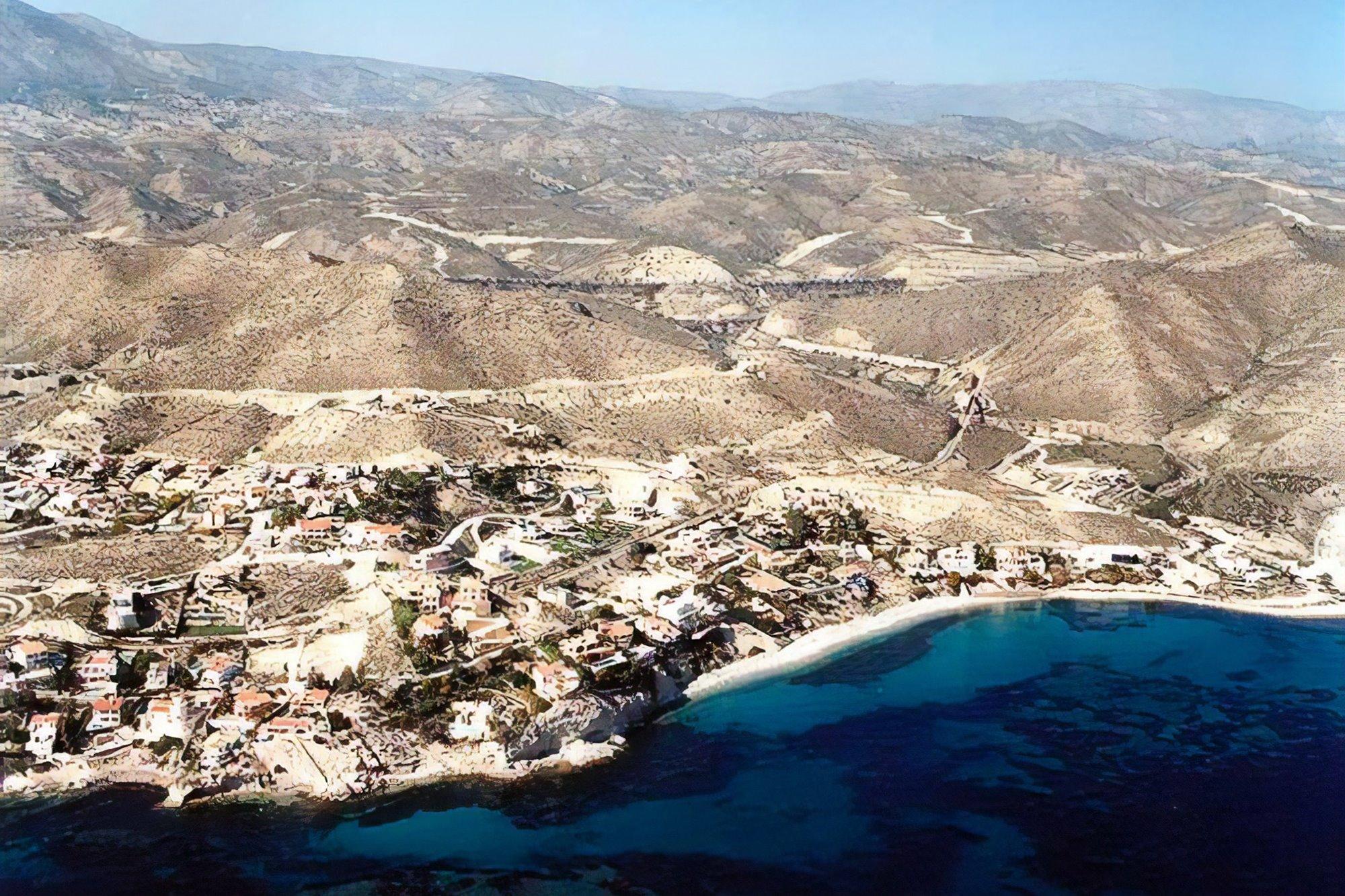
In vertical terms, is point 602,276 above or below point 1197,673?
above

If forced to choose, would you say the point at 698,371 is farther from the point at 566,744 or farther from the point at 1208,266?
the point at 1208,266

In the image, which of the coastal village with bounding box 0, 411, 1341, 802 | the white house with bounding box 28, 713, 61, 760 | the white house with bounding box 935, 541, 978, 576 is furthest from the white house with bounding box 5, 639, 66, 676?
the white house with bounding box 935, 541, 978, 576

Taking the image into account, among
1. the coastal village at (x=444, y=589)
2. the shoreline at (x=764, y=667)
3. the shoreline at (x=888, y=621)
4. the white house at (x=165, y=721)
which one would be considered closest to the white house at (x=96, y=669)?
the coastal village at (x=444, y=589)

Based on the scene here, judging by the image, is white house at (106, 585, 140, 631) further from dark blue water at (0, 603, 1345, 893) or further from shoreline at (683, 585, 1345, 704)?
shoreline at (683, 585, 1345, 704)

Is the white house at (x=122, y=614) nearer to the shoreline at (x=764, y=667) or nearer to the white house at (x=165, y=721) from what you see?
the white house at (x=165, y=721)

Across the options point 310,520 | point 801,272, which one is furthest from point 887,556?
point 801,272
